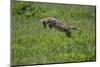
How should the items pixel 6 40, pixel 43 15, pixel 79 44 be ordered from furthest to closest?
1. pixel 79 44
2. pixel 43 15
3. pixel 6 40

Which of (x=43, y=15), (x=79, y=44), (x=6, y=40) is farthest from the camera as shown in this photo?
(x=79, y=44)

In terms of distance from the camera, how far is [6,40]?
7.83ft

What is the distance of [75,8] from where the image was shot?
2.70 meters

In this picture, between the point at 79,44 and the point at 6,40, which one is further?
the point at 79,44

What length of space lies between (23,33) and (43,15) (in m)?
0.34

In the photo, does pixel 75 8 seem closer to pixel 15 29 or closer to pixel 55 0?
pixel 55 0

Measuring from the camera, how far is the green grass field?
8.00 feet

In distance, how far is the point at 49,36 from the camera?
101 inches

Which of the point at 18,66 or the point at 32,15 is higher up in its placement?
the point at 32,15

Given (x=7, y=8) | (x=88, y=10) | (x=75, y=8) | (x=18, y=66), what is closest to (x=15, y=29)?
(x=7, y=8)

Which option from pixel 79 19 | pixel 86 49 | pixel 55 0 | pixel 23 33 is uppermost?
pixel 55 0

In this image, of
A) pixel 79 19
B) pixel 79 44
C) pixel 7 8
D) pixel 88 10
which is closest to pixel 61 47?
pixel 79 44

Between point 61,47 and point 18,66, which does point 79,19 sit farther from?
point 18,66

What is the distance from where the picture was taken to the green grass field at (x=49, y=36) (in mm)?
2439
